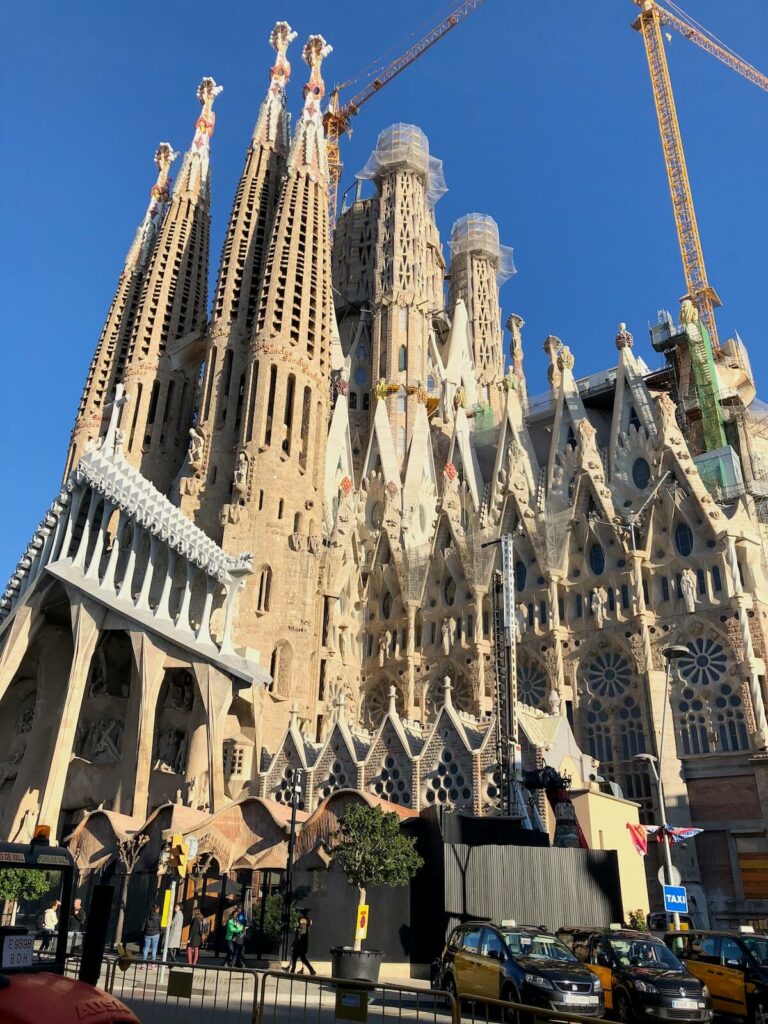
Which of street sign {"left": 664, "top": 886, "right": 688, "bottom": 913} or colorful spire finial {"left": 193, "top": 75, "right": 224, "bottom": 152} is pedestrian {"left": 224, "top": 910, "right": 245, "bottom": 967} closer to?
street sign {"left": 664, "top": 886, "right": 688, "bottom": 913}

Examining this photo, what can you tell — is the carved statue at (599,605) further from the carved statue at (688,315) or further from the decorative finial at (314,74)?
the decorative finial at (314,74)

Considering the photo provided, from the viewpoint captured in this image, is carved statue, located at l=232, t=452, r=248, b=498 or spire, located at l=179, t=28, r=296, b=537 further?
spire, located at l=179, t=28, r=296, b=537

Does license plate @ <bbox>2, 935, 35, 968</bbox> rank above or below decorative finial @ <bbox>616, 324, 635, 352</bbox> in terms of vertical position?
below

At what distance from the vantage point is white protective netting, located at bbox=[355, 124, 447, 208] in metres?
55.4

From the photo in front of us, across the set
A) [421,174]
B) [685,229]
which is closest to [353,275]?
[421,174]

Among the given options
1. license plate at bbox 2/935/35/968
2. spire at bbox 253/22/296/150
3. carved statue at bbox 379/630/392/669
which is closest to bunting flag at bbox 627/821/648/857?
carved statue at bbox 379/630/392/669

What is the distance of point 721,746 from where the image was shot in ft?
94.9

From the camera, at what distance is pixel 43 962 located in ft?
16.9

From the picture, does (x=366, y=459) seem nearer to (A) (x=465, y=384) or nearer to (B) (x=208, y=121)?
(A) (x=465, y=384)

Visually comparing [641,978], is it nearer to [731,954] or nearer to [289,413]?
[731,954]

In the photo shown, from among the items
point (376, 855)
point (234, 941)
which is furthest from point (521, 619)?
point (234, 941)

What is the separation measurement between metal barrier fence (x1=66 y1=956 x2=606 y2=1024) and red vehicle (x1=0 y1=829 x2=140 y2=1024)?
78.6 inches

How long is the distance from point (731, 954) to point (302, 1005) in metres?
5.60

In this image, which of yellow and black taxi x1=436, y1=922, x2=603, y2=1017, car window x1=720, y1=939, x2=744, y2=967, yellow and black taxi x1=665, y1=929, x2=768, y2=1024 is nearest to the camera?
yellow and black taxi x1=436, y1=922, x2=603, y2=1017
